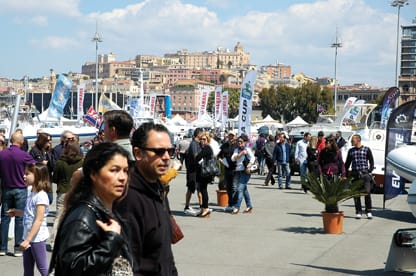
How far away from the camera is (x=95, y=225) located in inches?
126

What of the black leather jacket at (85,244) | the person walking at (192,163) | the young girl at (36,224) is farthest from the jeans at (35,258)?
the person walking at (192,163)

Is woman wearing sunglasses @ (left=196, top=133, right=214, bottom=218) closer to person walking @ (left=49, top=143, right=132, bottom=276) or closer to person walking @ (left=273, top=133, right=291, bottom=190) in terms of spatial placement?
person walking @ (left=273, top=133, right=291, bottom=190)

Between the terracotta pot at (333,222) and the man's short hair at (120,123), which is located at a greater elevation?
the man's short hair at (120,123)

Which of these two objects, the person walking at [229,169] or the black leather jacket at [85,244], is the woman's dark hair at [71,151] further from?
the black leather jacket at [85,244]

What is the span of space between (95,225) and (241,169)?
12.2m

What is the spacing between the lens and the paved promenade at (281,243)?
31.2 feet

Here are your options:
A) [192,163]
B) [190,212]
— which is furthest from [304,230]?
[192,163]

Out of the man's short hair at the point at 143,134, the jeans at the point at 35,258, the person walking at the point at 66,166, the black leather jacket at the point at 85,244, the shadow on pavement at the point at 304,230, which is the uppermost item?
the man's short hair at the point at 143,134

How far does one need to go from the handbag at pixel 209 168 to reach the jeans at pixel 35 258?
7.11 m

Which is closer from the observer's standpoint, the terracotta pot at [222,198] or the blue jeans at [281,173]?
Result: the terracotta pot at [222,198]

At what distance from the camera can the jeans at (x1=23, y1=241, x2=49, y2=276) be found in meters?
7.61

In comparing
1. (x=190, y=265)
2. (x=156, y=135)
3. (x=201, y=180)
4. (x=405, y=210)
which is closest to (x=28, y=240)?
(x=190, y=265)

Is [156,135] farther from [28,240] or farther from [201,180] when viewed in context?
[201,180]

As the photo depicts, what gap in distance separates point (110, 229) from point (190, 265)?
6.54m
